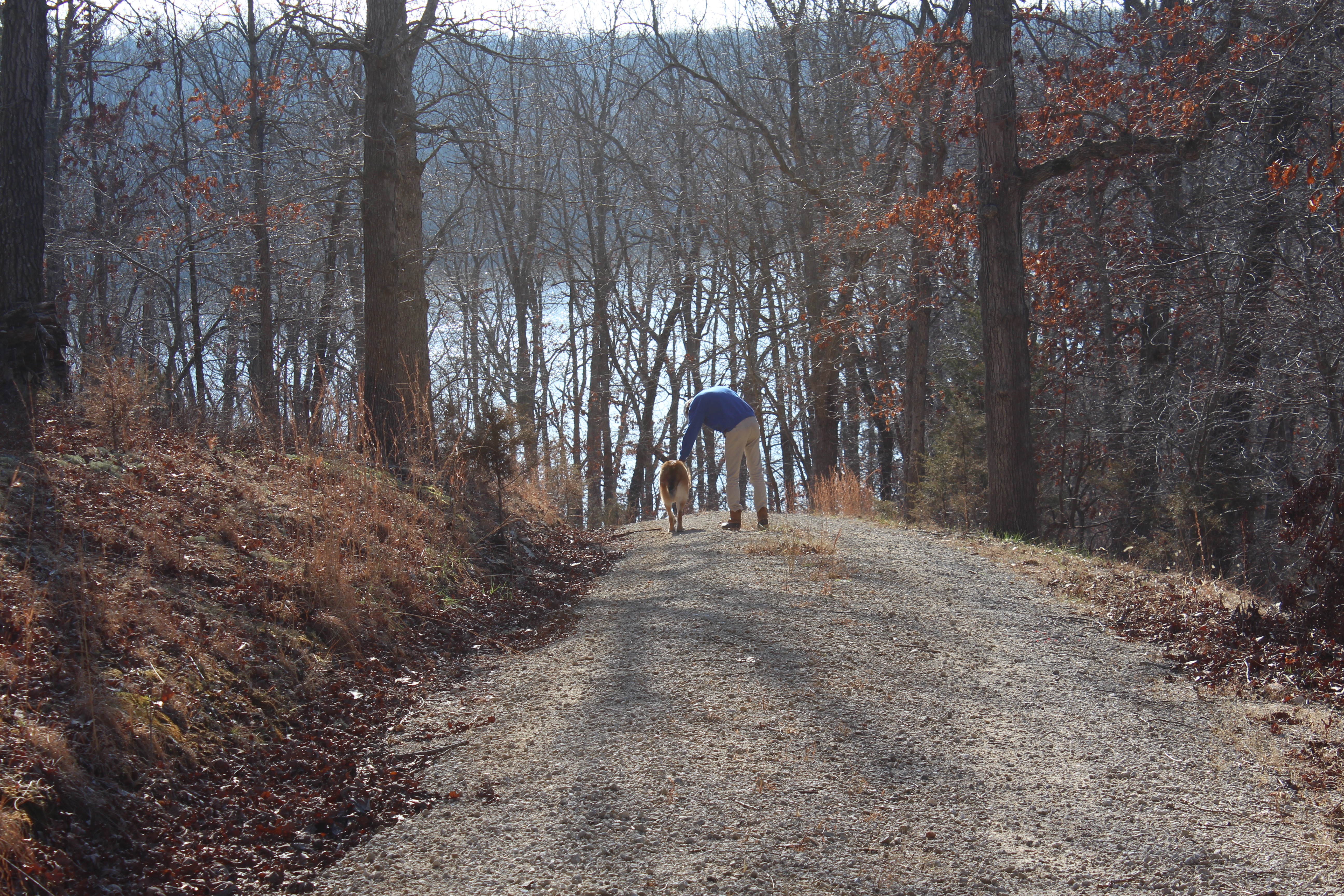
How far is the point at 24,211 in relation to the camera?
26.3 ft

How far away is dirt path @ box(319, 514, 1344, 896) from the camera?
123 inches

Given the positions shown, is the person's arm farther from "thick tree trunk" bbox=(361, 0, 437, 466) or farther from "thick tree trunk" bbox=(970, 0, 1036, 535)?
"thick tree trunk" bbox=(970, 0, 1036, 535)

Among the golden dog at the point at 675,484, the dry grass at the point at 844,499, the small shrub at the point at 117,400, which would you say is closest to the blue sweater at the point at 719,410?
the golden dog at the point at 675,484

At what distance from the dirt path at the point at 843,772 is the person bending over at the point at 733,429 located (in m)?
3.95

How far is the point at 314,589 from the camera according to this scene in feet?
18.0

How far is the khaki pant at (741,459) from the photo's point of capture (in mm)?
10195

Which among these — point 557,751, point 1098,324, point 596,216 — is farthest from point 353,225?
point 557,751

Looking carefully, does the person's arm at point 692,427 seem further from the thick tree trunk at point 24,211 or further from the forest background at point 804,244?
the thick tree trunk at point 24,211

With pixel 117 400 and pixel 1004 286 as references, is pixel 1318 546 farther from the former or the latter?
pixel 117 400

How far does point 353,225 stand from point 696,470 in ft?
48.9

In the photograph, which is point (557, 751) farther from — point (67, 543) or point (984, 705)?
point (67, 543)

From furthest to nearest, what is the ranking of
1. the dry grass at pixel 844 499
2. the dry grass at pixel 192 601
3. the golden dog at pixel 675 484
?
1. the dry grass at pixel 844 499
2. the golden dog at pixel 675 484
3. the dry grass at pixel 192 601

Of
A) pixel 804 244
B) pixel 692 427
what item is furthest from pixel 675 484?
pixel 804 244

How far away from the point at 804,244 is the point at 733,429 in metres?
11.1
